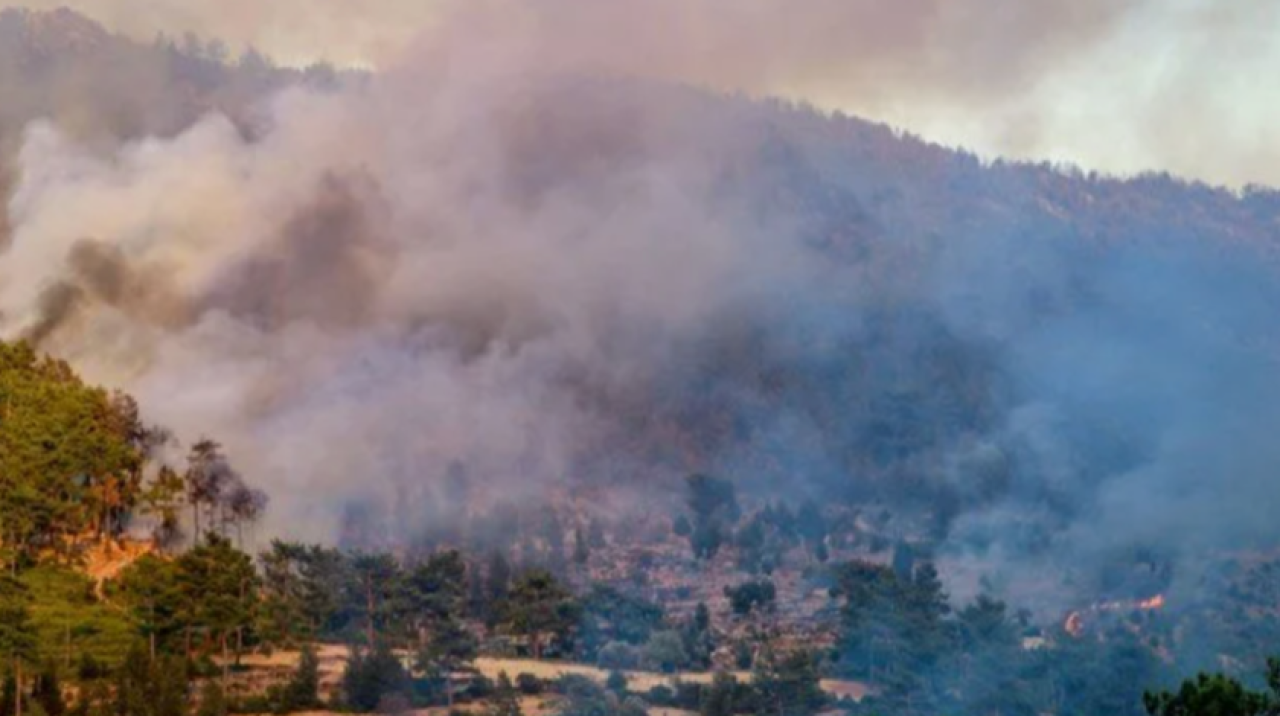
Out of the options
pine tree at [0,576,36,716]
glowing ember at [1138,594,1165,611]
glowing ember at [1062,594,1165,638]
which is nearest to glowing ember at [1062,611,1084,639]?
glowing ember at [1062,594,1165,638]

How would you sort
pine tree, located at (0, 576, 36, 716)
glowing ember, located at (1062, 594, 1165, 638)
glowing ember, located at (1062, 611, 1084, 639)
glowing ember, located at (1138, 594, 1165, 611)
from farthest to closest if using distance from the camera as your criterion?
1. glowing ember, located at (1138, 594, 1165, 611)
2. glowing ember, located at (1062, 594, 1165, 638)
3. glowing ember, located at (1062, 611, 1084, 639)
4. pine tree, located at (0, 576, 36, 716)

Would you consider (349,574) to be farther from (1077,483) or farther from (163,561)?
(1077,483)

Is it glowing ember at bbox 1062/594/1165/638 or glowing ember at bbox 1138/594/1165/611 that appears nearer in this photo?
glowing ember at bbox 1062/594/1165/638

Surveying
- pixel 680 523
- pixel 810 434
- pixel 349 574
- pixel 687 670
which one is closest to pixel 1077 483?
pixel 810 434

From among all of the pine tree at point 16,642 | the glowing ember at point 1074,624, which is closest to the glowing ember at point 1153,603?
the glowing ember at point 1074,624

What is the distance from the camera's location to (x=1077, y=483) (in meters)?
78.4

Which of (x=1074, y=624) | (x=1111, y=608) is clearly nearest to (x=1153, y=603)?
(x=1111, y=608)

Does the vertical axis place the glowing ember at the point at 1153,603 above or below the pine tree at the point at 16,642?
above

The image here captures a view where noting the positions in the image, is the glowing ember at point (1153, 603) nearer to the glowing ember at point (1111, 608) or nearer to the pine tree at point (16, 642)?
the glowing ember at point (1111, 608)

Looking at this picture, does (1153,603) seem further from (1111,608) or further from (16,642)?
(16,642)

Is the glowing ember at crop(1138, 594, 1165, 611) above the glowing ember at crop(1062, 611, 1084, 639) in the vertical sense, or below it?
above

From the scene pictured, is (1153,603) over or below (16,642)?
over

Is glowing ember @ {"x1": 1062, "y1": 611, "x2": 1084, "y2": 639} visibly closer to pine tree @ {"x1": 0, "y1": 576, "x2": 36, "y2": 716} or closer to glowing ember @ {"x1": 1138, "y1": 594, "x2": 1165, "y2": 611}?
glowing ember @ {"x1": 1138, "y1": 594, "x2": 1165, "y2": 611}

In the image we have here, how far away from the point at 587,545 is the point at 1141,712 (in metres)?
25.1
